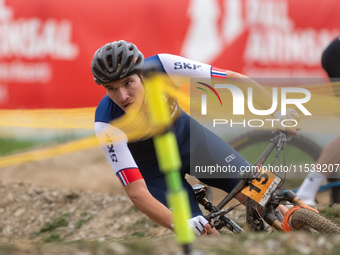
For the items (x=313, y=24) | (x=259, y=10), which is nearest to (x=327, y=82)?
(x=313, y=24)

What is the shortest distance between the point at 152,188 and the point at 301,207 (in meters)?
1.27

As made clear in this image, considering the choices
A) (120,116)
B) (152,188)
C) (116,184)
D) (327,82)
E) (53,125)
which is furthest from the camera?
(116,184)

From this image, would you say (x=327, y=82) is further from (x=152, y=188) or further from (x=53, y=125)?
(x=53, y=125)

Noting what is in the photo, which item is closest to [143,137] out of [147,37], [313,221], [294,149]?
[313,221]

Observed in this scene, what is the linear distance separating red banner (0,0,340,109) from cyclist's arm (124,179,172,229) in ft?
8.49

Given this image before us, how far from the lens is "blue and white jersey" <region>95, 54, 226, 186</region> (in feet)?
9.54

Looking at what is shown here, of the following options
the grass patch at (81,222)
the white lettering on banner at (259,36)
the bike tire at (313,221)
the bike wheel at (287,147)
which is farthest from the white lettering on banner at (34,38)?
the bike tire at (313,221)

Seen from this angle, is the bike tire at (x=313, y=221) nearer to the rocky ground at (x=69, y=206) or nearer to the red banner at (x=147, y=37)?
the rocky ground at (x=69, y=206)

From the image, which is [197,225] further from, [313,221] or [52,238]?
[52,238]

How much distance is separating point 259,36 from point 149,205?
3167mm

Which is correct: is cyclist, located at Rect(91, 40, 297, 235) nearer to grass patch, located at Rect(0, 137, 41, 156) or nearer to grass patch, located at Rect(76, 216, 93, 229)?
grass patch, located at Rect(76, 216, 93, 229)

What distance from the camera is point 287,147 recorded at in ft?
14.8

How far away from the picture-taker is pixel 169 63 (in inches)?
126

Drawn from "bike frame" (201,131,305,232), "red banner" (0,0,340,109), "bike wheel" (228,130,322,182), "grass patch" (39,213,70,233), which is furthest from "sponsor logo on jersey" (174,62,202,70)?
"grass patch" (39,213,70,233)
